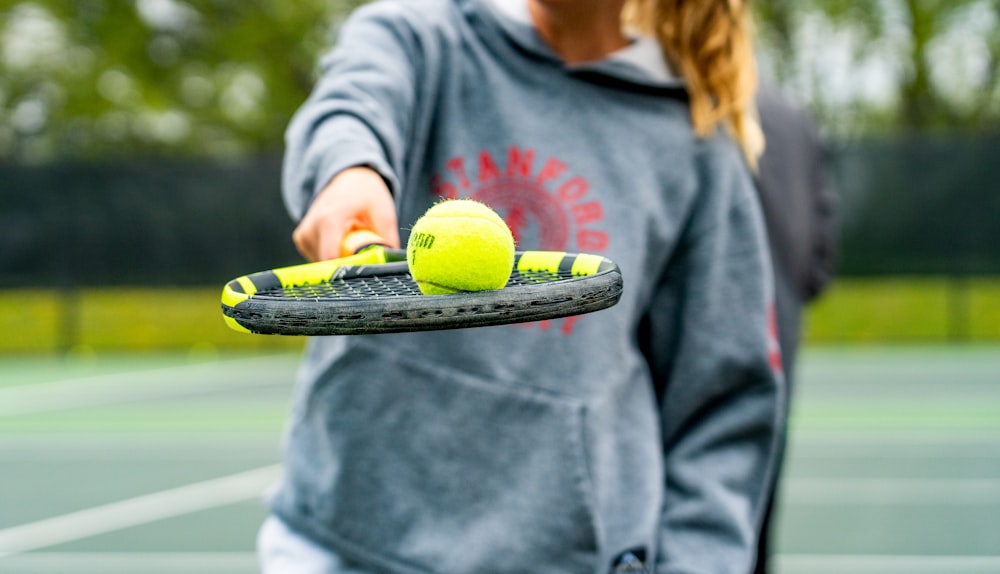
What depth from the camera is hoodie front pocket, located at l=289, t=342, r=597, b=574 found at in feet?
4.75

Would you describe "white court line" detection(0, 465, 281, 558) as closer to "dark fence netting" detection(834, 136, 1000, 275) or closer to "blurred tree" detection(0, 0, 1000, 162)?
"dark fence netting" detection(834, 136, 1000, 275)

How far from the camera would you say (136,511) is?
514 centimetres

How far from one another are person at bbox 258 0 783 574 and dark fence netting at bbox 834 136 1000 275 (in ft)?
27.7

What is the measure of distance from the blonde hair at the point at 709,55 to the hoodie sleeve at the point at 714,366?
0.12ft

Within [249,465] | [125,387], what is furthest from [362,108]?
[125,387]

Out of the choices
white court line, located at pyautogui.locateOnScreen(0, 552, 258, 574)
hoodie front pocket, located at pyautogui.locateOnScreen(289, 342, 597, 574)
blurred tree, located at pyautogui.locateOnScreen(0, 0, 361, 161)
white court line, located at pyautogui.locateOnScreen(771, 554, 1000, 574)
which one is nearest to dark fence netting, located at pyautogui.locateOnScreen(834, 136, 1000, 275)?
white court line, located at pyautogui.locateOnScreen(771, 554, 1000, 574)

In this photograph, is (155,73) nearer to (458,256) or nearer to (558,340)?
(558,340)

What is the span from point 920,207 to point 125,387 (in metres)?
6.60

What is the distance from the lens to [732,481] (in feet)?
5.34

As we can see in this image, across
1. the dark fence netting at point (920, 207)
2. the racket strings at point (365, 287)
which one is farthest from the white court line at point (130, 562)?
the dark fence netting at point (920, 207)

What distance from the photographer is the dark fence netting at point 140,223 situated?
9.85 m

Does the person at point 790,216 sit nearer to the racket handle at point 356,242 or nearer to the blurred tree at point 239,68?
the racket handle at point 356,242

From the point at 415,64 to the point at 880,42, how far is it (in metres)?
17.7

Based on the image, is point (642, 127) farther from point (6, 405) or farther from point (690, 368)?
point (6, 405)
